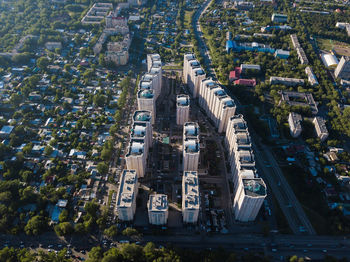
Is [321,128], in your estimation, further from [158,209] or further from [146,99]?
[158,209]

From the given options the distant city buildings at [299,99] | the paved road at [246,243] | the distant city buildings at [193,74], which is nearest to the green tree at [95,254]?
the paved road at [246,243]

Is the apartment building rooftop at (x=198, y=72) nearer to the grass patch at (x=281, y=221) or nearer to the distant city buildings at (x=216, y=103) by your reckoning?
the distant city buildings at (x=216, y=103)

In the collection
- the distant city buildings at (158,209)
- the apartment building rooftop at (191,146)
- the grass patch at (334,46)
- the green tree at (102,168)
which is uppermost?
the grass patch at (334,46)

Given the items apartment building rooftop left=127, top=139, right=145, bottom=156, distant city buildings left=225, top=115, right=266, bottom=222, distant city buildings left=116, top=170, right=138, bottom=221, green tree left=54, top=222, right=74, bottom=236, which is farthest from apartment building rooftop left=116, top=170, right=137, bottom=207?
distant city buildings left=225, top=115, right=266, bottom=222

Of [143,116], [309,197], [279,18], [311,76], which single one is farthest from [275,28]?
[143,116]

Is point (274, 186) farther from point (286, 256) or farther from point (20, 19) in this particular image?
point (20, 19)

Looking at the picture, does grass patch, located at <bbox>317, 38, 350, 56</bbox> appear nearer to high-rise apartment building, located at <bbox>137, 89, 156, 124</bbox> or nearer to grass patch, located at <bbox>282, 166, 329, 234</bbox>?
grass patch, located at <bbox>282, 166, 329, 234</bbox>
